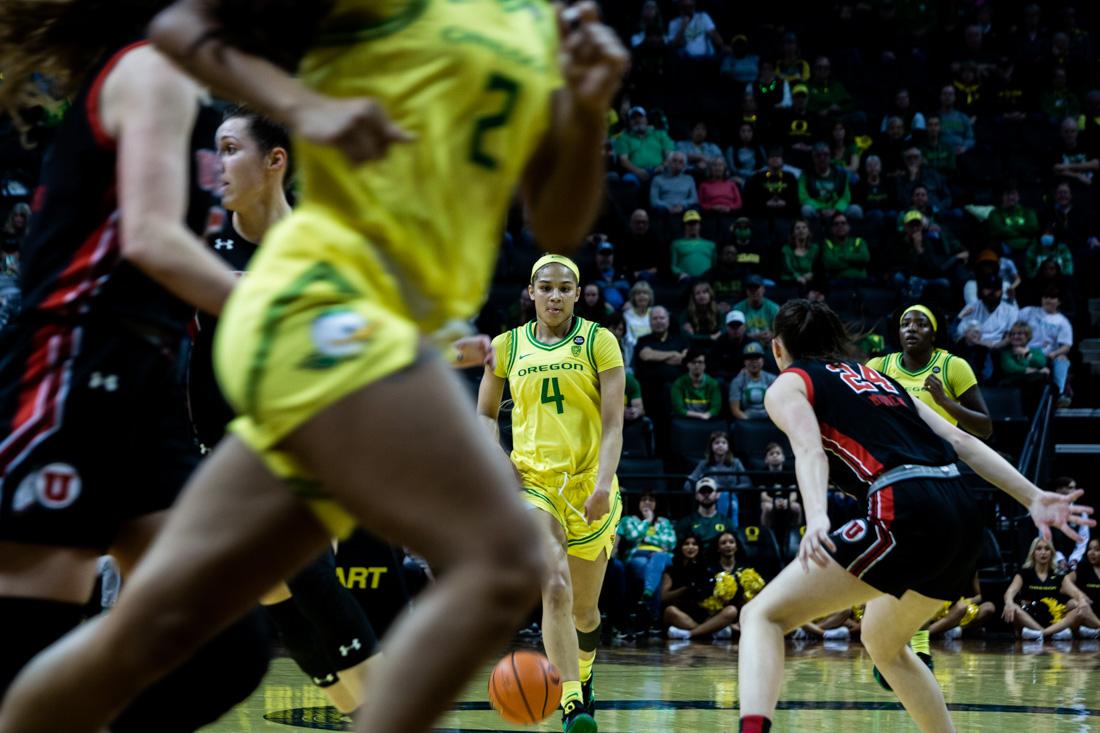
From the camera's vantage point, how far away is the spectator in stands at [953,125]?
800 inches

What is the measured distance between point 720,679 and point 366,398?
8208 millimetres

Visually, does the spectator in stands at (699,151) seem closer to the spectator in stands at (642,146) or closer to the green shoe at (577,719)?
the spectator in stands at (642,146)

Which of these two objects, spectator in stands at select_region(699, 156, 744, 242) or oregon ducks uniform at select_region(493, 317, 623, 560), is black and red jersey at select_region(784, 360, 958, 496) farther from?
spectator in stands at select_region(699, 156, 744, 242)

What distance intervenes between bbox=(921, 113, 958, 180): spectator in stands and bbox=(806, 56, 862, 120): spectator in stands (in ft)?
3.57

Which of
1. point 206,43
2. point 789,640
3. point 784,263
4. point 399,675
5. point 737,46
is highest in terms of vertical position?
point 737,46

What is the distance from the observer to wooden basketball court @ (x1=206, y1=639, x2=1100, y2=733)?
749 centimetres

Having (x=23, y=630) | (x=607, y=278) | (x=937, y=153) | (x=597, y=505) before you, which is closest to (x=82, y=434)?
(x=23, y=630)

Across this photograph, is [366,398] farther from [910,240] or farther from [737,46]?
[737,46]

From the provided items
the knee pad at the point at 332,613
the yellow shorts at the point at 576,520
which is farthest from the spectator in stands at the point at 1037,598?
the knee pad at the point at 332,613

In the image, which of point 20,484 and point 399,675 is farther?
point 20,484

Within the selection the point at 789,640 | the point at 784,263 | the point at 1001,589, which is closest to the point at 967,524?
the point at 789,640

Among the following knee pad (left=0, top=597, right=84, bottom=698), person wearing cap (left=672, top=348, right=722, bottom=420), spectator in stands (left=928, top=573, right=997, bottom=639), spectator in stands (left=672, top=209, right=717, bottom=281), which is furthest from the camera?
spectator in stands (left=672, top=209, right=717, bottom=281)

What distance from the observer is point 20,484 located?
295 cm

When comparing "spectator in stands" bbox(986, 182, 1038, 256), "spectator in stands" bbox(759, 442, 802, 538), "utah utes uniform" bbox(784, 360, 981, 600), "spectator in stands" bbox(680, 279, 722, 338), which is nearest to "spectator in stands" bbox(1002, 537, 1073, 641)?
"spectator in stands" bbox(759, 442, 802, 538)
